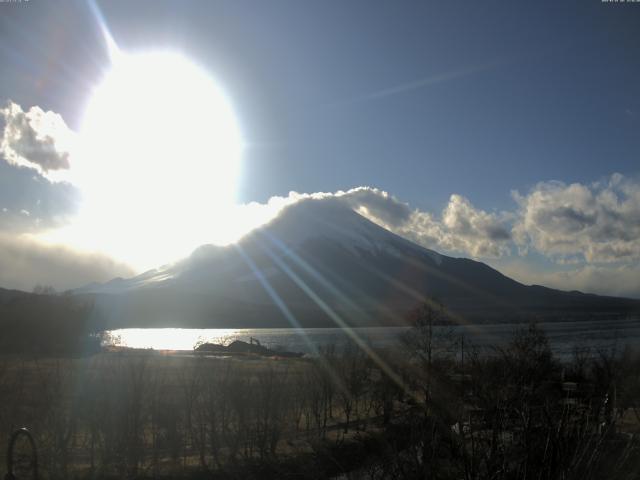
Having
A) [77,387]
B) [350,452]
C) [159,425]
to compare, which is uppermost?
[77,387]

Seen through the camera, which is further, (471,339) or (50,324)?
(471,339)

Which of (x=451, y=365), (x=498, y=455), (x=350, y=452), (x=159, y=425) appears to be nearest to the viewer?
(x=498, y=455)

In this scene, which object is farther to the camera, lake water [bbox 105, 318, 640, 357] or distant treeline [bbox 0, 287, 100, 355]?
lake water [bbox 105, 318, 640, 357]

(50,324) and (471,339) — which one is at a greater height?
(50,324)

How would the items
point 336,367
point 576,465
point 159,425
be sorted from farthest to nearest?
point 336,367 < point 159,425 < point 576,465

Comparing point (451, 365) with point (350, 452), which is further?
point (451, 365)

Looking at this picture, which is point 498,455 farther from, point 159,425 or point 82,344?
point 82,344

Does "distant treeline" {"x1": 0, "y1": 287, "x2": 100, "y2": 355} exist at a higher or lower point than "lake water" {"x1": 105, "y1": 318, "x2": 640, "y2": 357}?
higher

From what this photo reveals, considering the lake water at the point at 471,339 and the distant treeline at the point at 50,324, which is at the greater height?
the distant treeline at the point at 50,324

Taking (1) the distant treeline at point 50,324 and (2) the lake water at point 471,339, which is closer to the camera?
(1) the distant treeline at point 50,324

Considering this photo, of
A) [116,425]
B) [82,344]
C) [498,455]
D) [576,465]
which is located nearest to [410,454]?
[498,455]

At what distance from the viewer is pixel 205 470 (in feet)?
53.4

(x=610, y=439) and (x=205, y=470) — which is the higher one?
(x=610, y=439)

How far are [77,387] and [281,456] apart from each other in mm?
6693
